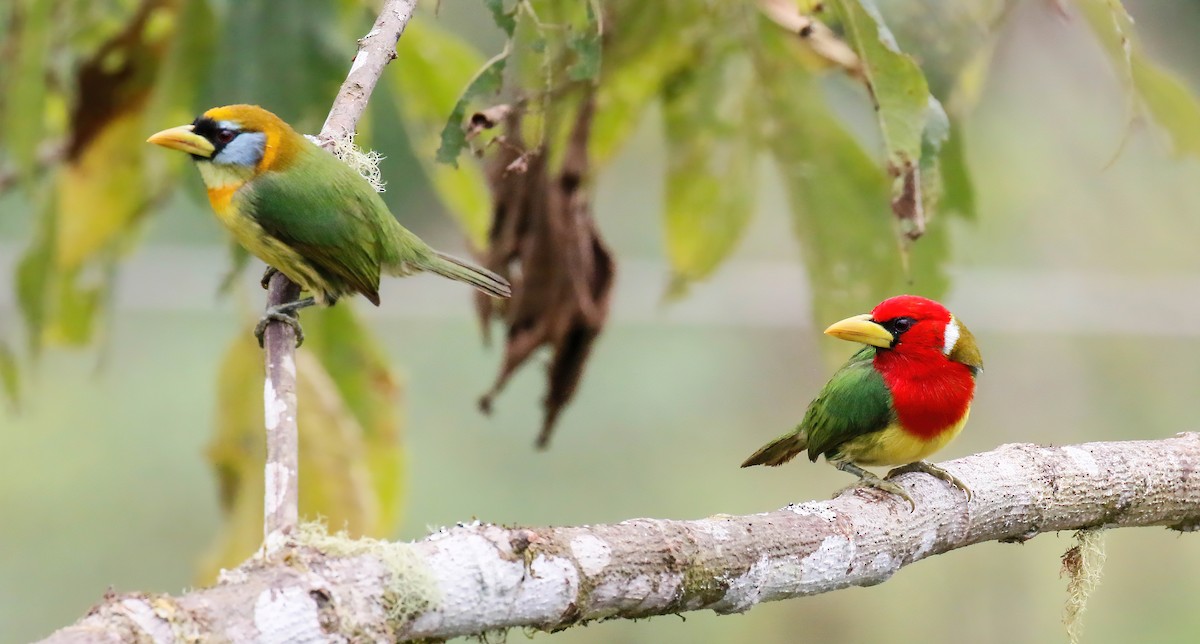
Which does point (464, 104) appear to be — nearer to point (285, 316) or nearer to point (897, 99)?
point (285, 316)

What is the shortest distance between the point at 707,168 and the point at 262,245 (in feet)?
3.50

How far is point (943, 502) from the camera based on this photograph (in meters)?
2.21

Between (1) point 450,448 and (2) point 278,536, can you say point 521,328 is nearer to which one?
(2) point 278,536

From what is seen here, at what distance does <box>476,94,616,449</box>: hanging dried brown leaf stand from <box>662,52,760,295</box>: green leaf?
0.64 feet

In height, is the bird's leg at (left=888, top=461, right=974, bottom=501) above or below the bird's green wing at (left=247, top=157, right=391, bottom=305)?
below

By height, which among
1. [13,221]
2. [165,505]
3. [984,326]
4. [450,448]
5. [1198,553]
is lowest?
[1198,553]

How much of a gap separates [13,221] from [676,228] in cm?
729

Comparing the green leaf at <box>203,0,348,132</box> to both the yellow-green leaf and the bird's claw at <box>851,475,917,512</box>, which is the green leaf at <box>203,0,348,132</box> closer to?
the yellow-green leaf

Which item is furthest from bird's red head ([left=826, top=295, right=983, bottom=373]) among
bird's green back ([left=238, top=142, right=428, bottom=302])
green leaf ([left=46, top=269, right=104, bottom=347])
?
green leaf ([left=46, top=269, right=104, bottom=347])

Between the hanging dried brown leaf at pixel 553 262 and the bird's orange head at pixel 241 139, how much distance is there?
56 cm

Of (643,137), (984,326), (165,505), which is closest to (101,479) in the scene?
(165,505)

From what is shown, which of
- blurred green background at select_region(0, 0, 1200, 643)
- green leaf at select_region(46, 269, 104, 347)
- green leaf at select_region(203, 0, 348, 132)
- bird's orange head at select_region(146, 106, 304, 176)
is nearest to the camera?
bird's orange head at select_region(146, 106, 304, 176)

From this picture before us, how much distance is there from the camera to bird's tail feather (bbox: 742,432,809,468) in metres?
2.81

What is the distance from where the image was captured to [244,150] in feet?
8.68
